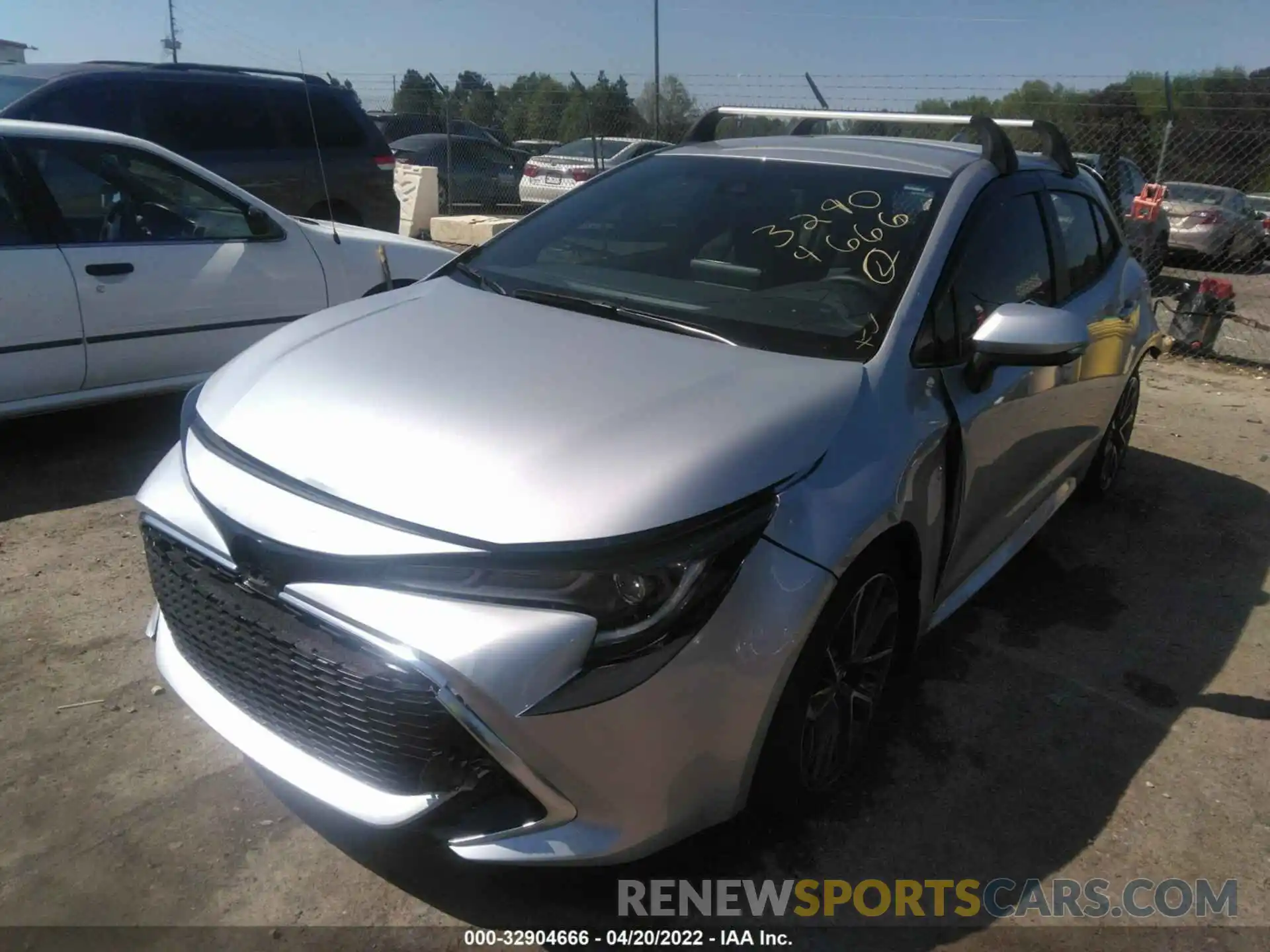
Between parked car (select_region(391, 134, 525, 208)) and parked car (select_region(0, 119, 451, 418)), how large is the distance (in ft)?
38.7

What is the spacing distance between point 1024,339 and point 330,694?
6.51ft

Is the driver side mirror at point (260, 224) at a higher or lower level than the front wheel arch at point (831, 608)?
higher

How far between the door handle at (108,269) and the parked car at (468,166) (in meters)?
12.4

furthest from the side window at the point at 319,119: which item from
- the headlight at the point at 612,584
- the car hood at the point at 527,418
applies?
the headlight at the point at 612,584

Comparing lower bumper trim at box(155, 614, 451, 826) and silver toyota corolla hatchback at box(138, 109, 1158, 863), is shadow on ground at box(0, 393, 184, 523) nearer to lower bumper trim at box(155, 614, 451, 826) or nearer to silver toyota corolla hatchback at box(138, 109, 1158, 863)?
silver toyota corolla hatchback at box(138, 109, 1158, 863)

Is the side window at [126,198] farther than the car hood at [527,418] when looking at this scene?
Yes

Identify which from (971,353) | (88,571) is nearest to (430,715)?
(971,353)

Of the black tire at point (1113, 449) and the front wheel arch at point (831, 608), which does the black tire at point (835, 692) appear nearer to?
the front wheel arch at point (831, 608)

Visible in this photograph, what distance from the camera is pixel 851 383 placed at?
2.59 meters

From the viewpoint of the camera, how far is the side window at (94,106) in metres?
7.44

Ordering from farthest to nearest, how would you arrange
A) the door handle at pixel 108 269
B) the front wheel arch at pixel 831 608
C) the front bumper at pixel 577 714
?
the door handle at pixel 108 269, the front wheel arch at pixel 831 608, the front bumper at pixel 577 714

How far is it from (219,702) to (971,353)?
2.20 m

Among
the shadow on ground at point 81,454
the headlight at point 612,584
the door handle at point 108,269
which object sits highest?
the door handle at point 108,269

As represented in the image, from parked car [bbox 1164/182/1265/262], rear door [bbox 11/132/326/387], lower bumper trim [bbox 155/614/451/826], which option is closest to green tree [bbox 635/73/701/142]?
parked car [bbox 1164/182/1265/262]
